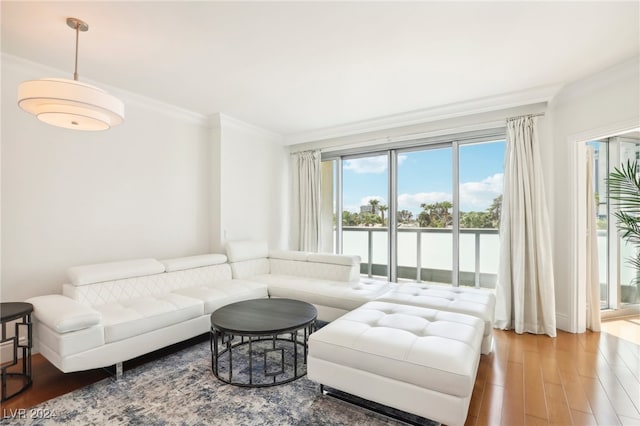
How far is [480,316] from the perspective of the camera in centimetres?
253

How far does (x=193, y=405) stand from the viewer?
2.08m

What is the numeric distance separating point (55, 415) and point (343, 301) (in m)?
2.39

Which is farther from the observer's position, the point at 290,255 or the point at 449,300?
the point at 290,255

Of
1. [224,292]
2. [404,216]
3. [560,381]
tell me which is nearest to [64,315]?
[224,292]

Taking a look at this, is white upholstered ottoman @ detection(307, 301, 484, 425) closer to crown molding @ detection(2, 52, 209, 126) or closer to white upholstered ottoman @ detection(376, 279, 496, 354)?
white upholstered ottoman @ detection(376, 279, 496, 354)

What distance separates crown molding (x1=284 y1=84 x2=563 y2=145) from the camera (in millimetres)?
3395

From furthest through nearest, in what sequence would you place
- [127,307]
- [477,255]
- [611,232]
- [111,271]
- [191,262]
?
[477,255], [611,232], [191,262], [111,271], [127,307]

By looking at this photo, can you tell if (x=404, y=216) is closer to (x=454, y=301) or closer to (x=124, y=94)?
(x=454, y=301)

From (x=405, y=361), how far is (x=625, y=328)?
348cm

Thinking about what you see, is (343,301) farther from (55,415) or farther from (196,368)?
(55,415)

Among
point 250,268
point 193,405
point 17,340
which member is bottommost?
point 193,405

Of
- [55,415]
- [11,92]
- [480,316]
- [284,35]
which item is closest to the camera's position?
[55,415]

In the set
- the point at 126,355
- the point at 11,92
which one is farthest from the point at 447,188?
the point at 11,92

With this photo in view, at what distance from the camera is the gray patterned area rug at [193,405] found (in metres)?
1.93
